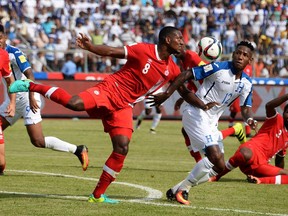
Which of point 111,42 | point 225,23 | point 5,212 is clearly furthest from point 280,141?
point 225,23

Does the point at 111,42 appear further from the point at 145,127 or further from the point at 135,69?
the point at 135,69

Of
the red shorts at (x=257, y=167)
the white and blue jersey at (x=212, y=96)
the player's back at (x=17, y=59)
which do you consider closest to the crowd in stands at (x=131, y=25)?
the player's back at (x=17, y=59)

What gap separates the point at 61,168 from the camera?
51.5ft

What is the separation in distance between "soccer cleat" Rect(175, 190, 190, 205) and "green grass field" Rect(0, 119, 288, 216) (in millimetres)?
113

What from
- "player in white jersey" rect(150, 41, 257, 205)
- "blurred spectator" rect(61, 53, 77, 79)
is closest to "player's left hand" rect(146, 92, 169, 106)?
"player in white jersey" rect(150, 41, 257, 205)

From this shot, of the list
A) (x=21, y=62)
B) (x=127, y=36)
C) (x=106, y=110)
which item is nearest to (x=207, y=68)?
(x=106, y=110)

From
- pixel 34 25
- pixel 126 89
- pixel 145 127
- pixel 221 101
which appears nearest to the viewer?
pixel 126 89

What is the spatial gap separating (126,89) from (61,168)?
4836mm

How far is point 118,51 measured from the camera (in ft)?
35.9

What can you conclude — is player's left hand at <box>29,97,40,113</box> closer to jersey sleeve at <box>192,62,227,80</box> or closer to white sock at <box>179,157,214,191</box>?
jersey sleeve at <box>192,62,227,80</box>

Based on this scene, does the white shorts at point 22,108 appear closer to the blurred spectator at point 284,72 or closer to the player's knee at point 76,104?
the player's knee at point 76,104

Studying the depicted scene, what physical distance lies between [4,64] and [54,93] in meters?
2.32

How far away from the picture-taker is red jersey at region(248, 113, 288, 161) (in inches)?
560

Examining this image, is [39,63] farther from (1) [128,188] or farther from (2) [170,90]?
(2) [170,90]
